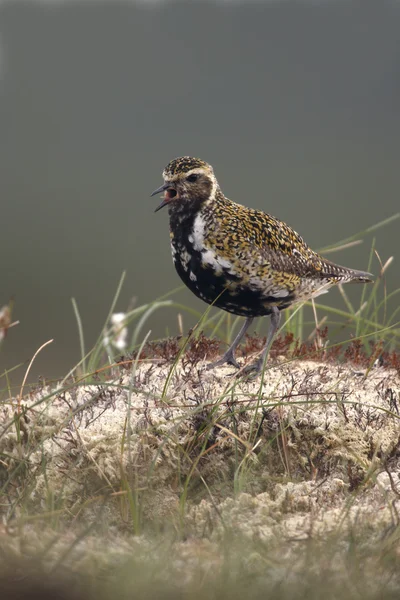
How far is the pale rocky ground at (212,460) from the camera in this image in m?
4.38

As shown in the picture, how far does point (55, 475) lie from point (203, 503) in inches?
44.2

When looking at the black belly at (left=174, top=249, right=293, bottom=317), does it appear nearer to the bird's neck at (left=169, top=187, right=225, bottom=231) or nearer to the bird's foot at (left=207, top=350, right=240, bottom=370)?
the bird's neck at (left=169, top=187, right=225, bottom=231)

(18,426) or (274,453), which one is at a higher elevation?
(18,426)

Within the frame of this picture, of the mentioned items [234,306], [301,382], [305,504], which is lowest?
[305,504]

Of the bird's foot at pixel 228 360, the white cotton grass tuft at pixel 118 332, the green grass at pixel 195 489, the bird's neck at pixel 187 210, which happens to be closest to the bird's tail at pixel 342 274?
the green grass at pixel 195 489

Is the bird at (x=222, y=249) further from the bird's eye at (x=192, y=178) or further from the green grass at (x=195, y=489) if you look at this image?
the green grass at (x=195, y=489)

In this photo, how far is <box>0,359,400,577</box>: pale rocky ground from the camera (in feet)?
14.4

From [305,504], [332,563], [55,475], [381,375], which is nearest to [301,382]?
[381,375]

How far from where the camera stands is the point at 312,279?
6680 mm

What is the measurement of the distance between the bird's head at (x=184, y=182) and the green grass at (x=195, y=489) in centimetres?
112

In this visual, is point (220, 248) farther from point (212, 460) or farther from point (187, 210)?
point (212, 460)

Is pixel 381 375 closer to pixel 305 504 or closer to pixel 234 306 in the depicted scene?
pixel 234 306

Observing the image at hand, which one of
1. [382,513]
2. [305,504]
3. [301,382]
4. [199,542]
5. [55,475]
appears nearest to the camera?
[199,542]

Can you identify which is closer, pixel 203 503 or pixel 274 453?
pixel 203 503
